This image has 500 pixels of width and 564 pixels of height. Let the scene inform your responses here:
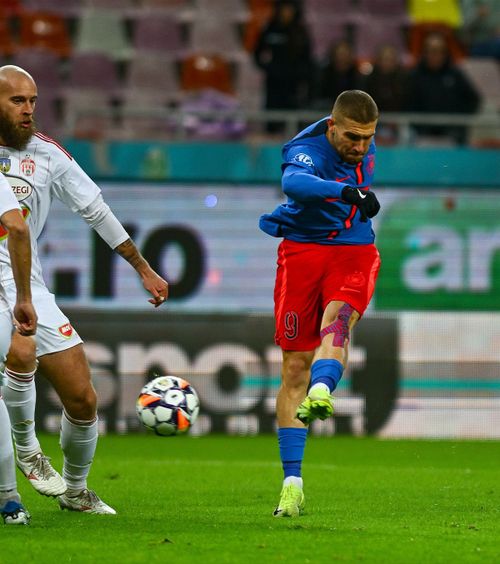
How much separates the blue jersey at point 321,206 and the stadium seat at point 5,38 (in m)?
11.8

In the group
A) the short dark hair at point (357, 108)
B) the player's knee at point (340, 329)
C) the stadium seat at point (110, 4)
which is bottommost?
the player's knee at point (340, 329)

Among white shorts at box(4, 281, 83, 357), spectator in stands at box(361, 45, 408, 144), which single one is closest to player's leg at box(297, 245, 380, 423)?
white shorts at box(4, 281, 83, 357)

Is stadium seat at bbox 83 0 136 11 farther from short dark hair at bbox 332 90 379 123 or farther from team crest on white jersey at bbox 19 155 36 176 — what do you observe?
short dark hair at bbox 332 90 379 123

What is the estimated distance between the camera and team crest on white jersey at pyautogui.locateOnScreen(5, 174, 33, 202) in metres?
6.72

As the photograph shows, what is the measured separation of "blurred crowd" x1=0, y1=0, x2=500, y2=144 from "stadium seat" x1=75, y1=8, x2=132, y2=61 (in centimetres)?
2

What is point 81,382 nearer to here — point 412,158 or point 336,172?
point 336,172

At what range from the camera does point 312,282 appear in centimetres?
710

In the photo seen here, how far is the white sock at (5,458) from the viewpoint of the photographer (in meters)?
6.18

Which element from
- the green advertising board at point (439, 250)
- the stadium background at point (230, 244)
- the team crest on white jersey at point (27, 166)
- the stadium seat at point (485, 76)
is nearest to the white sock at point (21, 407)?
the team crest on white jersey at point (27, 166)

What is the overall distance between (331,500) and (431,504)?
2.00 ft

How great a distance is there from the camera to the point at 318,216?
7.06m

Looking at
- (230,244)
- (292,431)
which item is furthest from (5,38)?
(292,431)

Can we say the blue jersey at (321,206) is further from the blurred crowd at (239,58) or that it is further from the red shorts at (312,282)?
the blurred crowd at (239,58)

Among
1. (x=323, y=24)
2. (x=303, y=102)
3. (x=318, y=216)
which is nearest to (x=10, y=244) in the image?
(x=318, y=216)
